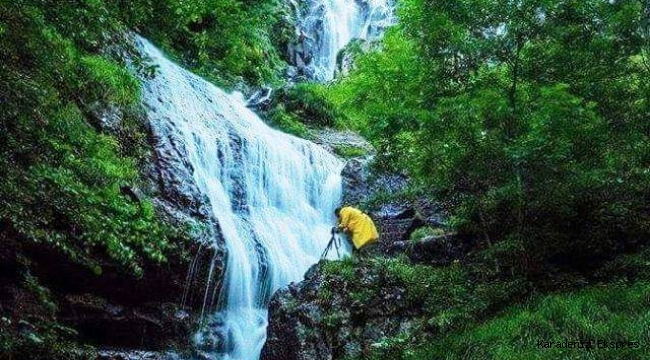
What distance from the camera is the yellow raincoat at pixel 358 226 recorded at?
9.77m

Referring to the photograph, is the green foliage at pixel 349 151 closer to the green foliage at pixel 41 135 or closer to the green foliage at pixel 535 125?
the green foliage at pixel 535 125

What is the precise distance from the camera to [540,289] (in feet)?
21.2

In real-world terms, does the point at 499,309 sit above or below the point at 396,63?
below

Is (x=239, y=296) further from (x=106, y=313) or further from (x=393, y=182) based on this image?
(x=393, y=182)

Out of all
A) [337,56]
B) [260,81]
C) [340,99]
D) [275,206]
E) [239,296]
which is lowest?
[239,296]

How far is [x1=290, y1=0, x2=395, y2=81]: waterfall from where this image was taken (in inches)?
1041

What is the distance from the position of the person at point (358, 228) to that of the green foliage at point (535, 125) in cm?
187

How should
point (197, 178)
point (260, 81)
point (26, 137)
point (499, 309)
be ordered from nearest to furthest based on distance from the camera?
point (26, 137) → point (499, 309) → point (197, 178) → point (260, 81)

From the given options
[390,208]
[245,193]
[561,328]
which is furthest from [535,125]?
[390,208]

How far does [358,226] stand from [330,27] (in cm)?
2123

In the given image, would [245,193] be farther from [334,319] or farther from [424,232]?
[334,319]

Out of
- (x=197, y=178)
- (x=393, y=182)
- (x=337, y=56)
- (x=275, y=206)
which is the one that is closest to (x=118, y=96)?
(x=197, y=178)

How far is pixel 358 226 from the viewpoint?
A: 9.88 metres

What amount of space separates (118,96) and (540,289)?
793 centimetres
